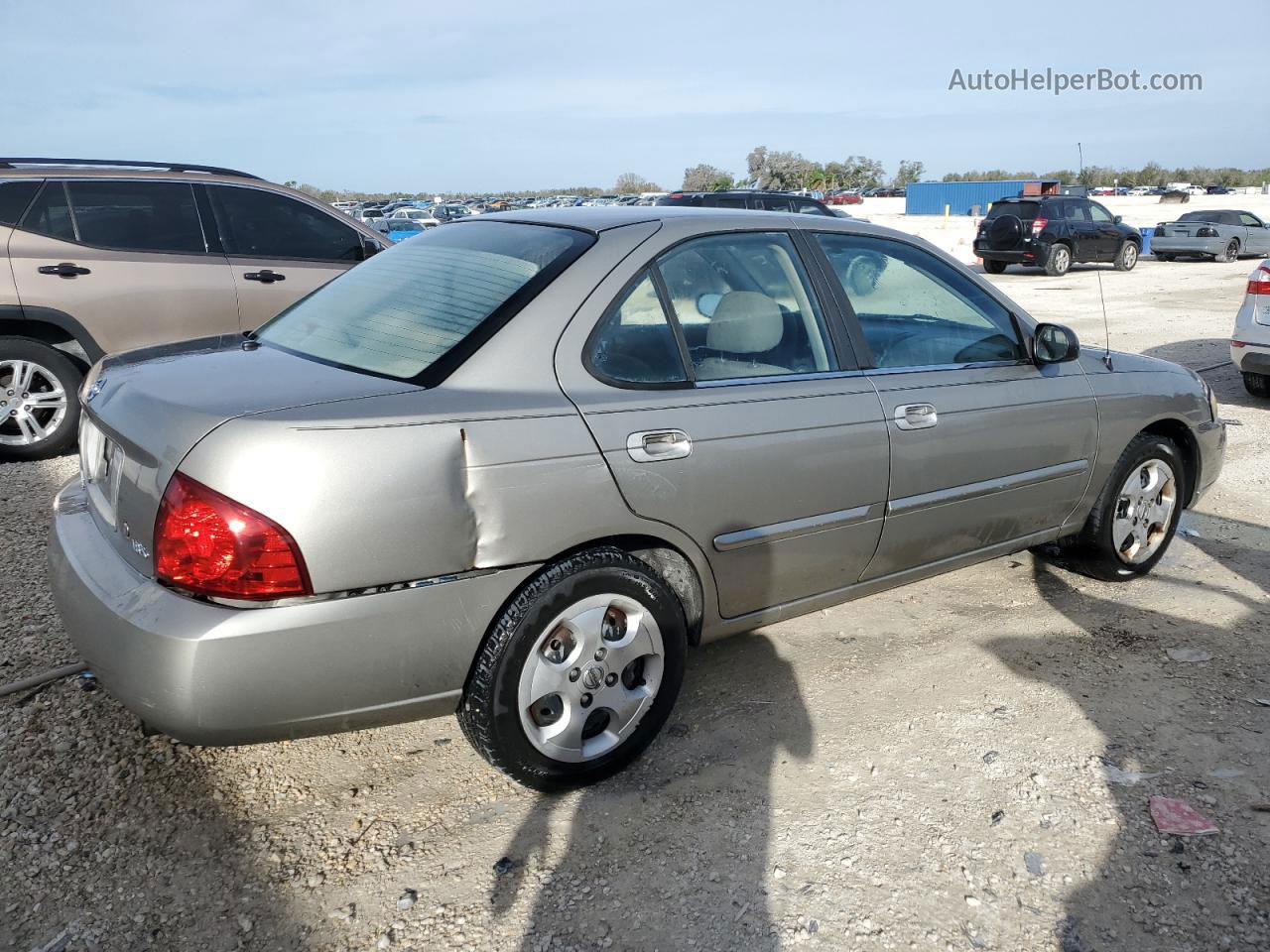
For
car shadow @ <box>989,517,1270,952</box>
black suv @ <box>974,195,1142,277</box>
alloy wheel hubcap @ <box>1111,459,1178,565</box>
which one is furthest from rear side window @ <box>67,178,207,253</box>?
black suv @ <box>974,195,1142,277</box>

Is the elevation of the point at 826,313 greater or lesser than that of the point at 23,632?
greater

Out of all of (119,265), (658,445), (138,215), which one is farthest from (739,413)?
(138,215)

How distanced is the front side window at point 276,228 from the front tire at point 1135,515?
5.14 meters

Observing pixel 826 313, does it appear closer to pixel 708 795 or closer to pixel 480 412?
pixel 480 412

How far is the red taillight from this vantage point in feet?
7.34

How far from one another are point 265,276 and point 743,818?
529 cm

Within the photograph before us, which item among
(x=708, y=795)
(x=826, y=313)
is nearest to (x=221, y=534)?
(x=708, y=795)

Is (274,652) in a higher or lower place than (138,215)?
lower

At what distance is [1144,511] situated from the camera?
4426mm

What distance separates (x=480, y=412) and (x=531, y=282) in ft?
1.68

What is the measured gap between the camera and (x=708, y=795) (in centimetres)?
289

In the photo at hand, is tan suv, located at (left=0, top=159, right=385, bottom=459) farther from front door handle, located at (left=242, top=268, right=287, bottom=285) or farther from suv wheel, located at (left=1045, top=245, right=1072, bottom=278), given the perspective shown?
suv wheel, located at (left=1045, top=245, right=1072, bottom=278)

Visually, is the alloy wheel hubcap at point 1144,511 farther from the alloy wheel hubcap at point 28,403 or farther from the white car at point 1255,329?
the alloy wheel hubcap at point 28,403

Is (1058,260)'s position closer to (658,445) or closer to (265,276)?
(265,276)
